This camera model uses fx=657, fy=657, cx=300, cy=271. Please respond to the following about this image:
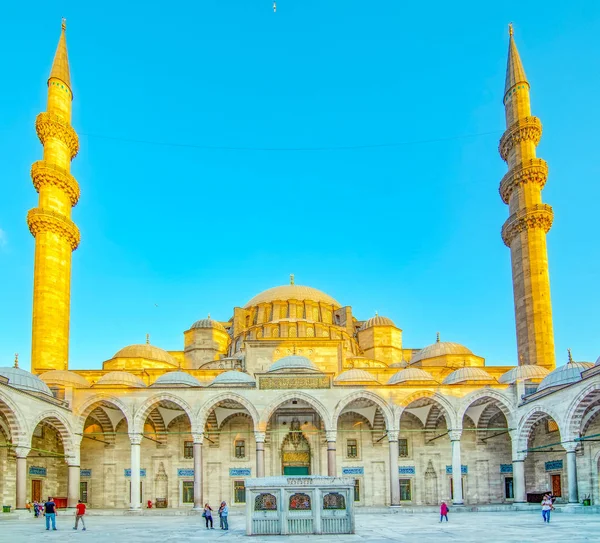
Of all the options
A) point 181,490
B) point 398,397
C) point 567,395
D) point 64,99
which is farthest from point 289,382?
point 64,99

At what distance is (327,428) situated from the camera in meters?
23.7

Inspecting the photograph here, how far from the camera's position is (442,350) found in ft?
103

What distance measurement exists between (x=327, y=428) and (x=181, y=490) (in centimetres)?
723

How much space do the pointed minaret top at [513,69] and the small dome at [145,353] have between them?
22.1 meters

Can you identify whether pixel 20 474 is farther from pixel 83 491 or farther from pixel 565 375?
pixel 565 375

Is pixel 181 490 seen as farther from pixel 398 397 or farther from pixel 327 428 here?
pixel 398 397

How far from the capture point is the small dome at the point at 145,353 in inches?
1232

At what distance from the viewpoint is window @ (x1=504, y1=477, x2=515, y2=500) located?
2631 cm

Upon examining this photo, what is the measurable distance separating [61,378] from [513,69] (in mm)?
26205

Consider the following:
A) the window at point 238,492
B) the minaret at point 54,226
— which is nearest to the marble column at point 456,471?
the window at point 238,492

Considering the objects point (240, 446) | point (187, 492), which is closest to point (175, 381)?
point (240, 446)

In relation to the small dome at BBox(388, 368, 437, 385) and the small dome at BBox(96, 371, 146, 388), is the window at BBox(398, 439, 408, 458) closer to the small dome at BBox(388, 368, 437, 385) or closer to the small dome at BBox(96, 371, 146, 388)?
the small dome at BBox(388, 368, 437, 385)

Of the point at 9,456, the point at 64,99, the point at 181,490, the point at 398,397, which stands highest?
the point at 64,99

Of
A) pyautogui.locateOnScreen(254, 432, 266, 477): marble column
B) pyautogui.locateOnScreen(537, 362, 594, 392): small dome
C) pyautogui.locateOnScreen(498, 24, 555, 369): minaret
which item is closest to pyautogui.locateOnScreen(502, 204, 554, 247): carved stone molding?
pyautogui.locateOnScreen(498, 24, 555, 369): minaret
